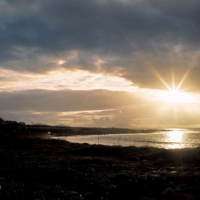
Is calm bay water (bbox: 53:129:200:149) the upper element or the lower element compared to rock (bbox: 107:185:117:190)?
lower

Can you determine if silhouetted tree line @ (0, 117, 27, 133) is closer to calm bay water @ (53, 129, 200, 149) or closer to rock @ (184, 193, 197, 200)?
calm bay water @ (53, 129, 200, 149)

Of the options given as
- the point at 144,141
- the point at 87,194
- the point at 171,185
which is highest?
the point at 171,185

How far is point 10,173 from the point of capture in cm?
1085

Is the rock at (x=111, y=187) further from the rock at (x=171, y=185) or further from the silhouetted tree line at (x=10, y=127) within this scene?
the silhouetted tree line at (x=10, y=127)

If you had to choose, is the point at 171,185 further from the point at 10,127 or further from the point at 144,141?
the point at 10,127

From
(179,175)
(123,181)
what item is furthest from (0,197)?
(179,175)

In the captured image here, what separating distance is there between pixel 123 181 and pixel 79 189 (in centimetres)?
193

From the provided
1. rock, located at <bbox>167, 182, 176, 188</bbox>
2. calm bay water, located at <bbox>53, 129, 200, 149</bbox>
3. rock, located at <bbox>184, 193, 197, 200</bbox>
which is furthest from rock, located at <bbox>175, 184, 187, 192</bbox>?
calm bay water, located at <bbox>53, 129, 200, 149</bbox>

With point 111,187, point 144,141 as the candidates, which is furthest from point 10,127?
point 111,187

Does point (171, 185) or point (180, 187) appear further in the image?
point (171, 185)

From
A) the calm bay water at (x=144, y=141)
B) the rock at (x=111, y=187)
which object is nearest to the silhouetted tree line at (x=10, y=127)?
the calm bay water at (x=144, y=141)

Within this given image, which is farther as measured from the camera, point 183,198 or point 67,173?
point 67,173

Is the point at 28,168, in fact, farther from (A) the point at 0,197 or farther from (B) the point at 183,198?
(B) the point at 183,198

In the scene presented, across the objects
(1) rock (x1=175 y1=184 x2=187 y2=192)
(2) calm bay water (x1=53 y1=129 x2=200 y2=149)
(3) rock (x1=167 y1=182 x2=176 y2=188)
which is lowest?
(2) calm bay water (x1=53 y1=129 x2=200 y2=149)
